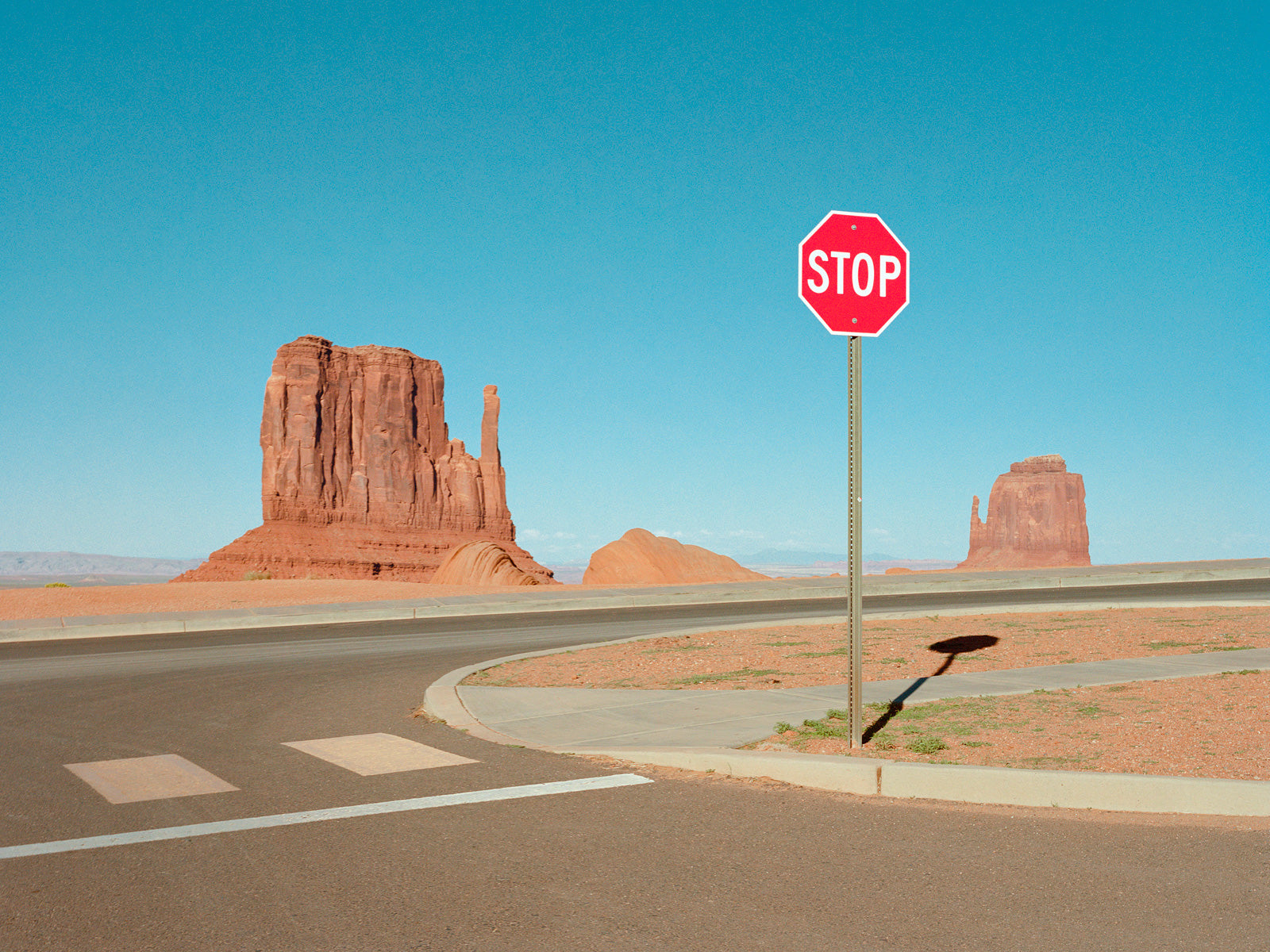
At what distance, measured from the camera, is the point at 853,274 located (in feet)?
21.8

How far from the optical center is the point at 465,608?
76.5 feet

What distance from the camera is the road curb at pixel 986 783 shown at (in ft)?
17.7

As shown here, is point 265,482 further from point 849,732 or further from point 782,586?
point 849,732

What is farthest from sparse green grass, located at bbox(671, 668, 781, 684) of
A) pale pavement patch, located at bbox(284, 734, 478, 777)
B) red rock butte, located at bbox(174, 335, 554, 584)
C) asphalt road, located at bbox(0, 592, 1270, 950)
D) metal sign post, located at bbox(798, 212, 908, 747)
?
red rock butte, located at bbox(174, 335, 554, 584)

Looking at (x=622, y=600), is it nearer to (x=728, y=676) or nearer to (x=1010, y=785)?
(x=728, y=676)

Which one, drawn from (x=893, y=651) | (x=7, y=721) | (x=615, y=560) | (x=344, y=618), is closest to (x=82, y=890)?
(x=7, y=721)

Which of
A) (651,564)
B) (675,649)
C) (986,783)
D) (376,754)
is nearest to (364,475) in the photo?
(651,564)

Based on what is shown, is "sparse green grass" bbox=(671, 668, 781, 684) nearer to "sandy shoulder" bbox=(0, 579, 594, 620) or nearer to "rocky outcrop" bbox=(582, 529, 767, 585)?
"sandy shoulder" bbox=(0, 579, 594, 620)

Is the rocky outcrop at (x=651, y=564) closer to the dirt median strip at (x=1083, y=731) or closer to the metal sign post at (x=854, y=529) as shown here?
the dirt median strip at (x=1083, y=731)

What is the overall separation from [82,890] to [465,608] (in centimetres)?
1895

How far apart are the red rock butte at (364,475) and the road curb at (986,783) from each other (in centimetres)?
8354

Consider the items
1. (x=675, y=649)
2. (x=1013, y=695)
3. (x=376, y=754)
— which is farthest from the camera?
(x=675, y=649)

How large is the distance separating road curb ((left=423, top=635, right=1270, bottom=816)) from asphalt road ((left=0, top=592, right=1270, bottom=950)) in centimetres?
16

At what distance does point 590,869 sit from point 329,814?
1842 millimetres
